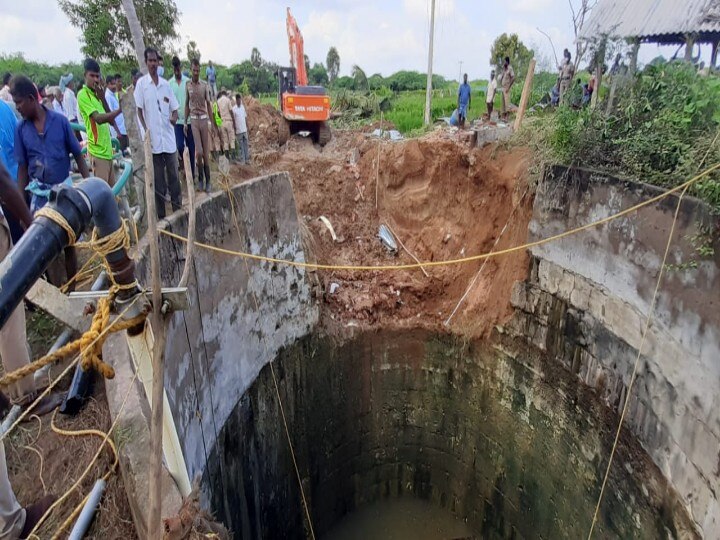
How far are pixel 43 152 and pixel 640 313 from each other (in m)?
6.10

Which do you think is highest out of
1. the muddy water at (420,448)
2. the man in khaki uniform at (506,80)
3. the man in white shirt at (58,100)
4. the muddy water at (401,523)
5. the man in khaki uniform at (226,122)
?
the man in khaki uniform at (506,80)

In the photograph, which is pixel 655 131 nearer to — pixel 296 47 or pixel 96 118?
pixel 96 118

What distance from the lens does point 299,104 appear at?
1245cm

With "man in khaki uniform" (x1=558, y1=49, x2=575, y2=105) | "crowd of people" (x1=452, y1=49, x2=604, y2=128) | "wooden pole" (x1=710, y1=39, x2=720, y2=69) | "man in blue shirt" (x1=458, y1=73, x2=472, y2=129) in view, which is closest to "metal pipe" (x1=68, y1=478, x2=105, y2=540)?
"crowd of people" (x1=452, y1=49, x2=604, y2=128)

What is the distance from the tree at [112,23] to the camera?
43.0 ft

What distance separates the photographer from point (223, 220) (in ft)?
19.7

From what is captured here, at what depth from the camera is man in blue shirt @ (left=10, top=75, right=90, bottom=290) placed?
4230mm

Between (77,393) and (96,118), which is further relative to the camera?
(96,118)

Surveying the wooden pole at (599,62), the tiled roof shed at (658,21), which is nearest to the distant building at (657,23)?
the tiled roof shed at (658,21)

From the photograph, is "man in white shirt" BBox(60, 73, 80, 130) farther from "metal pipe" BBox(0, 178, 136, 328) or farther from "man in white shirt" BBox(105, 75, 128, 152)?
"metal pipe" BBox(0, 178, 136, 328)

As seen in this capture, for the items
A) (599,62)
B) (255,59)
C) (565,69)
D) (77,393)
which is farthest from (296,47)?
(255,59)

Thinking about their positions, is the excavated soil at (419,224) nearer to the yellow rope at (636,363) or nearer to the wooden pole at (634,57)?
the wooden pole at (634,57)

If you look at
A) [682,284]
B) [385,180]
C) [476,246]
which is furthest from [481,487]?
[385,180]

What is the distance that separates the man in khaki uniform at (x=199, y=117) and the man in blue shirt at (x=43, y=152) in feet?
7.74
